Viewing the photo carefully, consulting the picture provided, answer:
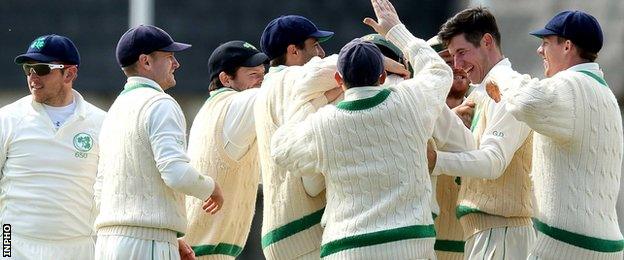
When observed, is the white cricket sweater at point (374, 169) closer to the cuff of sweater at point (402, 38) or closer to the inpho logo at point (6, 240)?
the cuff of sweater at point (402, 38)

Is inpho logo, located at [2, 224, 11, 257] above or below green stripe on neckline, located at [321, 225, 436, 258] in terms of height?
below

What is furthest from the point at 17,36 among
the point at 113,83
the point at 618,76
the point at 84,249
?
the point at 84,249

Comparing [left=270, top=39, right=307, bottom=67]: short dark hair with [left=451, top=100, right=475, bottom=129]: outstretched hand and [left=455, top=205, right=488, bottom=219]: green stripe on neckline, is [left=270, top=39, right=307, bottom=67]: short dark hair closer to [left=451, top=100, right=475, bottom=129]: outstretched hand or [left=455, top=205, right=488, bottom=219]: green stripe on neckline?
[left=451, top=100, right=475, bottom=129]: outstretched hand

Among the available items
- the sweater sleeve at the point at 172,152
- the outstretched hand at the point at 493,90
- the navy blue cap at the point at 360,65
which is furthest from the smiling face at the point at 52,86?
the outstretched hand at the point at 493,90

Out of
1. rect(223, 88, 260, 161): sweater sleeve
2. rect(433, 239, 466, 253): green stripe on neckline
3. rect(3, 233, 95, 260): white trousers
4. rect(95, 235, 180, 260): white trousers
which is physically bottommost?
rect(3, 233, 95, 260): white trousers

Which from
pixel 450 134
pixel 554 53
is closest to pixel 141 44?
pixel 450 134

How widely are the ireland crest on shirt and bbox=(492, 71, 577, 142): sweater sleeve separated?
7.48 ft

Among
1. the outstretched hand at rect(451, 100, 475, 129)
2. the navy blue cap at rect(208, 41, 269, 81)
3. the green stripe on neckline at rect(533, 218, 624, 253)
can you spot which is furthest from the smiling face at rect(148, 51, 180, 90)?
the green stripe on neckline at rect(533, 218, 624, 253)

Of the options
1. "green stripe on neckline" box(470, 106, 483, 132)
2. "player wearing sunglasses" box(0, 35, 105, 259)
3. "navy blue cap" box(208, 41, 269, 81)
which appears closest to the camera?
"green stripe on neckline" box(470, 106, 483, 132)

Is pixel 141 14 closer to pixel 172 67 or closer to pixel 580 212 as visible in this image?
pixel 172 67

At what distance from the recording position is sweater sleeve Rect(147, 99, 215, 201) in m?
8.01

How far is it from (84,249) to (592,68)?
9.15 feet

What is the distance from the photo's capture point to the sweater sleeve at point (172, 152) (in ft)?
26.3

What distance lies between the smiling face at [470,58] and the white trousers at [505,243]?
0.76 meters
